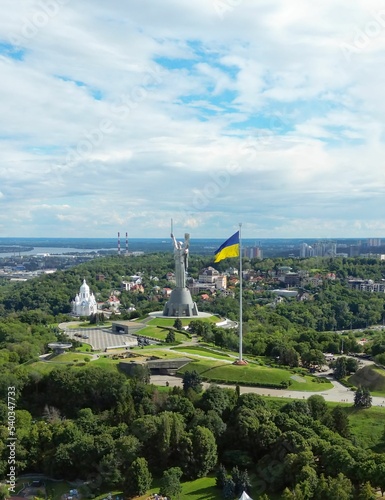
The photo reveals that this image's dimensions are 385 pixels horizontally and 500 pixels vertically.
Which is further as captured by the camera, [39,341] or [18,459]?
[39,341]

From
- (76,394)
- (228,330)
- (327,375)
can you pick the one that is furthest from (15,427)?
(228,330)

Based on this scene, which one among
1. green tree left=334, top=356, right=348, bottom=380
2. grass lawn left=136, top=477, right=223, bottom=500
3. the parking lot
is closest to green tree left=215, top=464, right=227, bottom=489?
grass lawn left=136, top=477, right=223, bottom=500

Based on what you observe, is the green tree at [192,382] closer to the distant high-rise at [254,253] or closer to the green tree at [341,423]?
the green tree at [341,423]

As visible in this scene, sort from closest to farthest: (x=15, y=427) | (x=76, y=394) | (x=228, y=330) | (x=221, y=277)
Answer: (x=15, y=427) < (x=76, y=394) < (x=228, y=330) < (x=221, y=277)

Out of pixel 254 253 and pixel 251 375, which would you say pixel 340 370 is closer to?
pixel 251 375

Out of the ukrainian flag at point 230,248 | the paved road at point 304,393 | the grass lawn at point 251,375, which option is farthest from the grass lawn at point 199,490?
the ukrainian flag at point 230,248

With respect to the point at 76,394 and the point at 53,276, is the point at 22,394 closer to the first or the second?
the point at 76,394

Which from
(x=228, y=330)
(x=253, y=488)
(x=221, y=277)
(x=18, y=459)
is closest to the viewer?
(x=253, y=488)

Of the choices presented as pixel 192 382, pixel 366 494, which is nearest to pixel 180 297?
pixel 192 382
